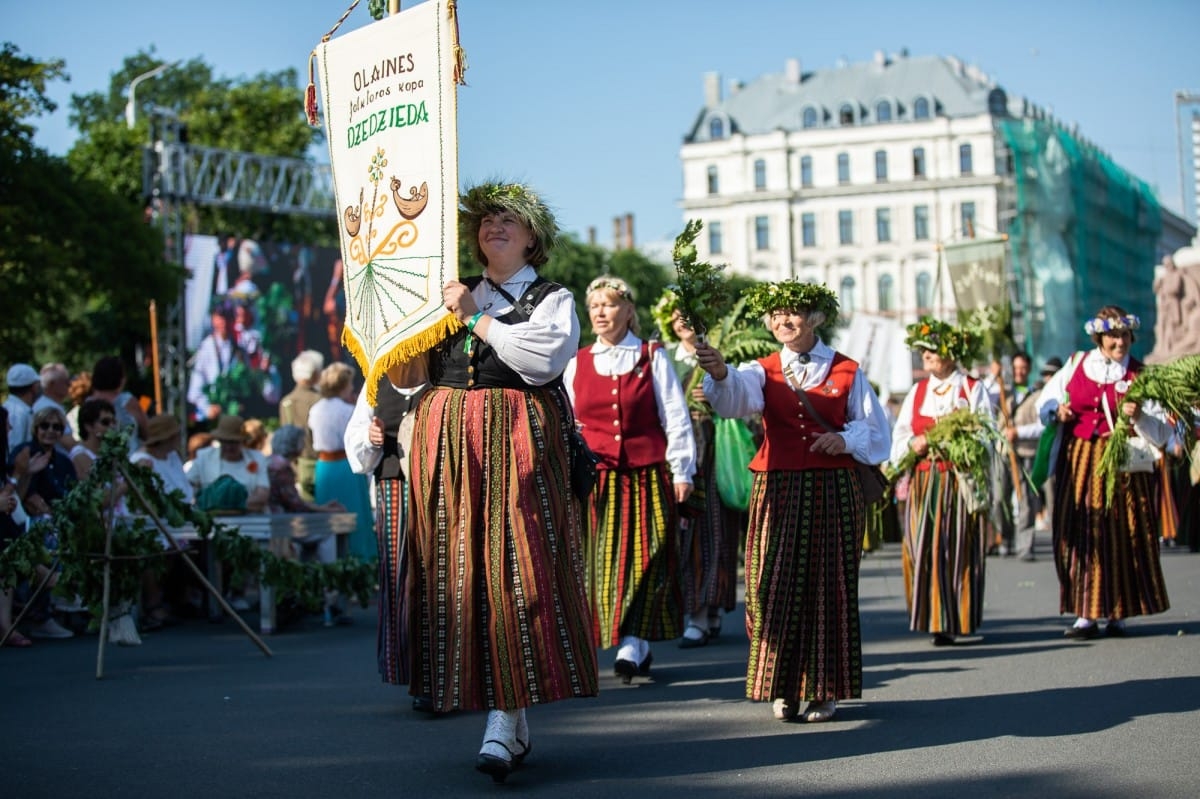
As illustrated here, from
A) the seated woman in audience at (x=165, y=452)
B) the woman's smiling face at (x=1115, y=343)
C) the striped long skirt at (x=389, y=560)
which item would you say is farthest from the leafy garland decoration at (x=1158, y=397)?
the seated woman in audience at (x=165, y=452)

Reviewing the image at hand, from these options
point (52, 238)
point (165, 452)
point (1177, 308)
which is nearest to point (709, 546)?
point (165, 452)

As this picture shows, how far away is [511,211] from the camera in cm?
629

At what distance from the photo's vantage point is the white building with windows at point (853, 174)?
97812 mm

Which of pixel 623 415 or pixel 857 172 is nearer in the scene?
pixel 623 415

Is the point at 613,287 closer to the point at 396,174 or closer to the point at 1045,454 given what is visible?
the point at 396,174

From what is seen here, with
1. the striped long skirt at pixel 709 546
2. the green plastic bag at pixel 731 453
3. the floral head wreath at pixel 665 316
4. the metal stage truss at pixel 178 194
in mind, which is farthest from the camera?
the metal stage truss at pixel 178 194

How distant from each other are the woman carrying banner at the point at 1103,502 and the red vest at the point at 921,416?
59 centimetres

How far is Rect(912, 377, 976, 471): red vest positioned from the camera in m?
10.1

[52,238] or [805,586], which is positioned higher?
[52,238]

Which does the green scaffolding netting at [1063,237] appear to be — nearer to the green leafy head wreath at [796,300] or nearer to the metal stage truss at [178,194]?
the metal stage truss at [178,194]

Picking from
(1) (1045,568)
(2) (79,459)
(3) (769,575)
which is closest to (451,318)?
(3) (769,575)

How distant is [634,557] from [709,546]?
67.7 inches

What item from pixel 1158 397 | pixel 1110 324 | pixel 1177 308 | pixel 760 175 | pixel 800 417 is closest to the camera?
pixel 800 417

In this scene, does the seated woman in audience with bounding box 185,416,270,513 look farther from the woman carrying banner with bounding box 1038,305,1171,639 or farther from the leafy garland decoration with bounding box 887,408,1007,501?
the woman carrying banner with bounding box 1038,305,1171,639
